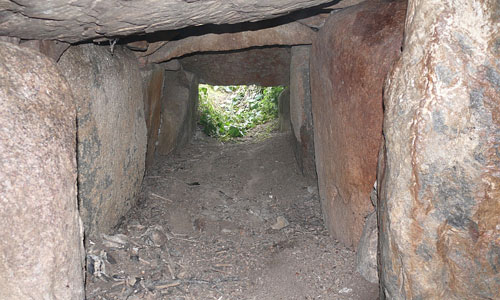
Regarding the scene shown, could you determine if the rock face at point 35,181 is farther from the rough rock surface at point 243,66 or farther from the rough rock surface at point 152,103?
the rough rock surface at point 243,66

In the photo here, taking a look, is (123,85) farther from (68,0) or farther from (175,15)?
(68,0)

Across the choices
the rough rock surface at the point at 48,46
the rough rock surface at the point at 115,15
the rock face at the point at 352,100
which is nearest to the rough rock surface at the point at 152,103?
the rock face at the point at 352,100

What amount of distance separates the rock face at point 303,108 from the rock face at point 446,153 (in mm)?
2257

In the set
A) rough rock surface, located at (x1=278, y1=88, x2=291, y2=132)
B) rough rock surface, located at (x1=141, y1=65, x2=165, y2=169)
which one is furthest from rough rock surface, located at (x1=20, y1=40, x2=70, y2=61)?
rough rock surface, located at (x1=278, y1=88, x2=291, y2=132)

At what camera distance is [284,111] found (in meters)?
5.77

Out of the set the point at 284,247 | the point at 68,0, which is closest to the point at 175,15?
the point at 68,0

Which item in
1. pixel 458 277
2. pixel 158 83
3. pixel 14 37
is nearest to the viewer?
pixel 458 277

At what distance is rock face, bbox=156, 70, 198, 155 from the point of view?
478cm

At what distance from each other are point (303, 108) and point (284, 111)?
1.63 m

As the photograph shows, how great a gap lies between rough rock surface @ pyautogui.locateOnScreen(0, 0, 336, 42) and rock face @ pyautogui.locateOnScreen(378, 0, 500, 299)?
67 cm

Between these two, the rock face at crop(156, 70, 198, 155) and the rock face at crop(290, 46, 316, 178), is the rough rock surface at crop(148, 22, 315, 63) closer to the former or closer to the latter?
the rock face at crop(290, 46, 316, 178)

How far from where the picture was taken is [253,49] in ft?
15.3

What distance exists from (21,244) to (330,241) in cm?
188

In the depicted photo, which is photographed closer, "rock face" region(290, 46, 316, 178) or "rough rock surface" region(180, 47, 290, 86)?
"rock face" region(290, 46, 316, 178)
